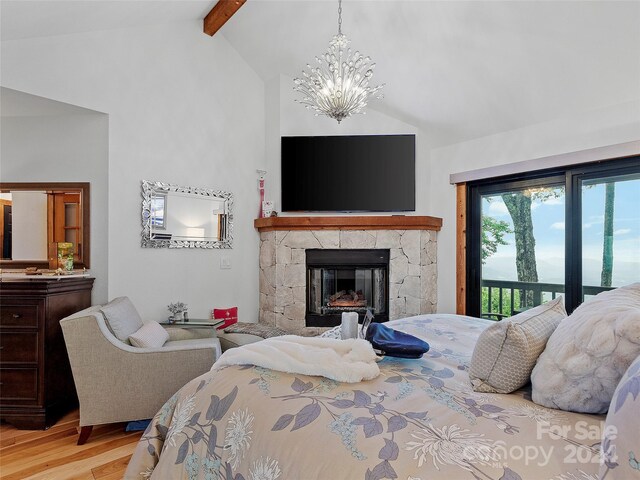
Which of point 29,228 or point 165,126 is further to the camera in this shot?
point 165,126

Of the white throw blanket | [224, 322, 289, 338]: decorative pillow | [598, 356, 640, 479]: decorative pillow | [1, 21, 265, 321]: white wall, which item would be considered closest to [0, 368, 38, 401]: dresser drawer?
[1, 21, 265, 321]: white wall

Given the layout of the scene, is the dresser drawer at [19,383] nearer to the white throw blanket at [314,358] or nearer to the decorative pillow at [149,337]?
the decorative pillow at [149,337]

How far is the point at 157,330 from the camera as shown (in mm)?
2785

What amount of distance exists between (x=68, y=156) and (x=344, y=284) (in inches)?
114

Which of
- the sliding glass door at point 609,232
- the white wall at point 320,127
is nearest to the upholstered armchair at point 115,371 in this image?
the white wall at point 320,127

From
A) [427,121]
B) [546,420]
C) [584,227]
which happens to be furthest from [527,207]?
[546,420]

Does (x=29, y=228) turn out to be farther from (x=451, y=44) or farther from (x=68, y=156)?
(x=451, y=44)

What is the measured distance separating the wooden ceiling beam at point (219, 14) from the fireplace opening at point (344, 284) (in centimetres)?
235

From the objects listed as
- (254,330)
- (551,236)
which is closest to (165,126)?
(254,330)

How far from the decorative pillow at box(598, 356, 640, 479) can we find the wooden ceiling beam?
3.59 meters

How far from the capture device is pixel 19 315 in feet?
8.39

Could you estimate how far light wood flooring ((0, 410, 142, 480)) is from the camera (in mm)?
1997

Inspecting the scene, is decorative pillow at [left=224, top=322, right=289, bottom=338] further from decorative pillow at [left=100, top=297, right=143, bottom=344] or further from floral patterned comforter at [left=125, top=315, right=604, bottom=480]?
floral patterned comforter at [left=125, top=315, right=604, bottom=480]

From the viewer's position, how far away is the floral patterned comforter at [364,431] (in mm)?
905
